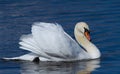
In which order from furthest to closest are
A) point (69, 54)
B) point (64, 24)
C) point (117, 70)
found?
point (64, 24) → point (69, 54) → point (117, 70)

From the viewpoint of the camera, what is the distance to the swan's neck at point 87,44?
765 inches

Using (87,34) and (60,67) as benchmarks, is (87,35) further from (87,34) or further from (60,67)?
(60,67)

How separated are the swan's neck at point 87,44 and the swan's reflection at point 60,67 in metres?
0.33

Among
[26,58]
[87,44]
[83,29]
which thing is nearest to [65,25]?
[87,44]

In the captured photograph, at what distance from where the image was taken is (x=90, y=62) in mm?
19031

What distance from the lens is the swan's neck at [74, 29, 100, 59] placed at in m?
19.4

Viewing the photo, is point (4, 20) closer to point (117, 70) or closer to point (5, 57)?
point (5, 57)

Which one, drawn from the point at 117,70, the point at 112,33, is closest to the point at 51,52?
the point at 117,70

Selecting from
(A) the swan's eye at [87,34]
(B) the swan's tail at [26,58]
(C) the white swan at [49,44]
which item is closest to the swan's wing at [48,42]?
(C) the white swan at [49,44]

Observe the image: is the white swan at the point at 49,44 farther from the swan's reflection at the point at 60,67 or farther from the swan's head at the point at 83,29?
the swan's head at the point at 83,29

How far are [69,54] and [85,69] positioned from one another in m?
0.89

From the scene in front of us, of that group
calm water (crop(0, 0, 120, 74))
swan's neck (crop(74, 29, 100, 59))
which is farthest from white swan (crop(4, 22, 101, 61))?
swan's neck (crop(74, 29, 100, 59))

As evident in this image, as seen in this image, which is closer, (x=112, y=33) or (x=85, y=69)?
(x=85, y=69)

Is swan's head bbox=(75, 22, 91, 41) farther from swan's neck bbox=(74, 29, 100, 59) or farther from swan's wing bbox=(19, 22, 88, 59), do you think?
swan's wing bbox=(19, 22, 88, 59)
